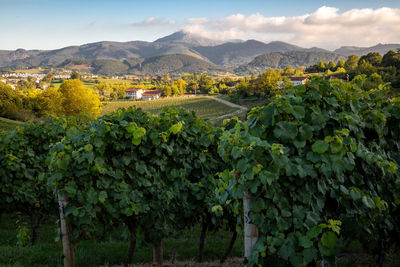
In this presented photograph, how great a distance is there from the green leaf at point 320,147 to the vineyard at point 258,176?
0.05ft

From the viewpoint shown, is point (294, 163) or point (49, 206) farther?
point (49, 206)

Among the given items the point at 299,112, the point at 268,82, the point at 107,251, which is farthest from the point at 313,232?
the point at 268,82

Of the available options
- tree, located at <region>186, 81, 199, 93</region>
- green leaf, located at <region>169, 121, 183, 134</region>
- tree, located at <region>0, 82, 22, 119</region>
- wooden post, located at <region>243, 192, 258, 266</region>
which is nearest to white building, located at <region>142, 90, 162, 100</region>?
tree, located at <region>186, 81, 199, 93</region>

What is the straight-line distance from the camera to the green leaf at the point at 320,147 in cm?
273

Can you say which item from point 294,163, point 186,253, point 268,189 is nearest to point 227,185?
point 268,189

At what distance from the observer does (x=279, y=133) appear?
2830 mm

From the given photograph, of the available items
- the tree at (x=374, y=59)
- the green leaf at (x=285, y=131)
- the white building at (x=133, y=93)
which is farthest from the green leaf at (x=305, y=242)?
the white building at (x=133, y=93)

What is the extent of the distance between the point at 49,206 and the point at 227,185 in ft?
21.4

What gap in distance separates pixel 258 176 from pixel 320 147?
2.26 ft

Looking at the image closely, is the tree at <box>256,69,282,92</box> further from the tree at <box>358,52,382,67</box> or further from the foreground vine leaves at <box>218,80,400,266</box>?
the foreground vine leaves at <box>218,80,400,266</box>

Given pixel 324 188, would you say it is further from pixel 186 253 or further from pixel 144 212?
pixel 186 253

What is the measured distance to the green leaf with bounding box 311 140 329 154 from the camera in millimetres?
2727

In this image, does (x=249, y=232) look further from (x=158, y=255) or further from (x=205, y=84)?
(x=205, y=84)

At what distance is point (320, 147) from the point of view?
2.75 m
